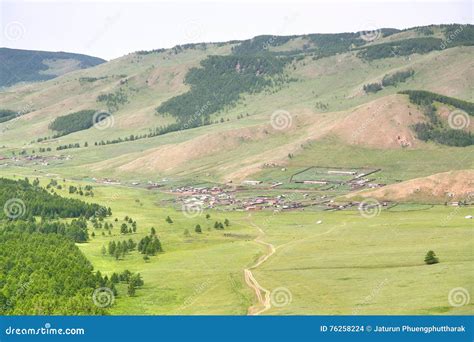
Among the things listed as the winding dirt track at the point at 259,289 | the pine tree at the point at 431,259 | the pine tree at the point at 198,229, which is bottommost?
the pine tree at the point at 431,259

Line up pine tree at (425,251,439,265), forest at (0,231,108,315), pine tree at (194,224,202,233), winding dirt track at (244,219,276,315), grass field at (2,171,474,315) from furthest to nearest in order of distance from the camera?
pine tree at (194,224,202,233) → pine tree at (425,251,439,265) → grass field at (2,171,474,315) → winding dirt track at (244,219,276,315) → forest at (0,231,108,315)

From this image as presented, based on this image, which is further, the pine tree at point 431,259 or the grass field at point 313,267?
the pine tree at point 431,259

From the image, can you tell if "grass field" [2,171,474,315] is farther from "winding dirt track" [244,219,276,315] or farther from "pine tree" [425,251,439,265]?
"pine tree" [425,251,439,265]

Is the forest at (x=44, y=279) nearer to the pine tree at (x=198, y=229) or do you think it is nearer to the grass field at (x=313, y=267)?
the grass field at (x=313, y=267)

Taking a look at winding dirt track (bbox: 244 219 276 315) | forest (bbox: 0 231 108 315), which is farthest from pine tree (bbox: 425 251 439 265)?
forest (bbox: 0 231 108 315)

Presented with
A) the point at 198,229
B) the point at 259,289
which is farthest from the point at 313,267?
the point at 198,229

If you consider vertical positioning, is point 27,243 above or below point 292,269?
above

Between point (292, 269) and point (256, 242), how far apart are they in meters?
39.6

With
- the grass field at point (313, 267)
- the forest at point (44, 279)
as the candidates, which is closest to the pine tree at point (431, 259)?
the grass field at point (313, 267)

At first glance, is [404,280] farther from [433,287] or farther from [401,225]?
[401,225]

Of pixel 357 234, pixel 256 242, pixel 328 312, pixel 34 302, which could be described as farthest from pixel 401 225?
pixel 34 302

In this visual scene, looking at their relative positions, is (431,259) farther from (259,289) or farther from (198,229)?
(198,229)

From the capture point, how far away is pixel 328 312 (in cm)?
9325
